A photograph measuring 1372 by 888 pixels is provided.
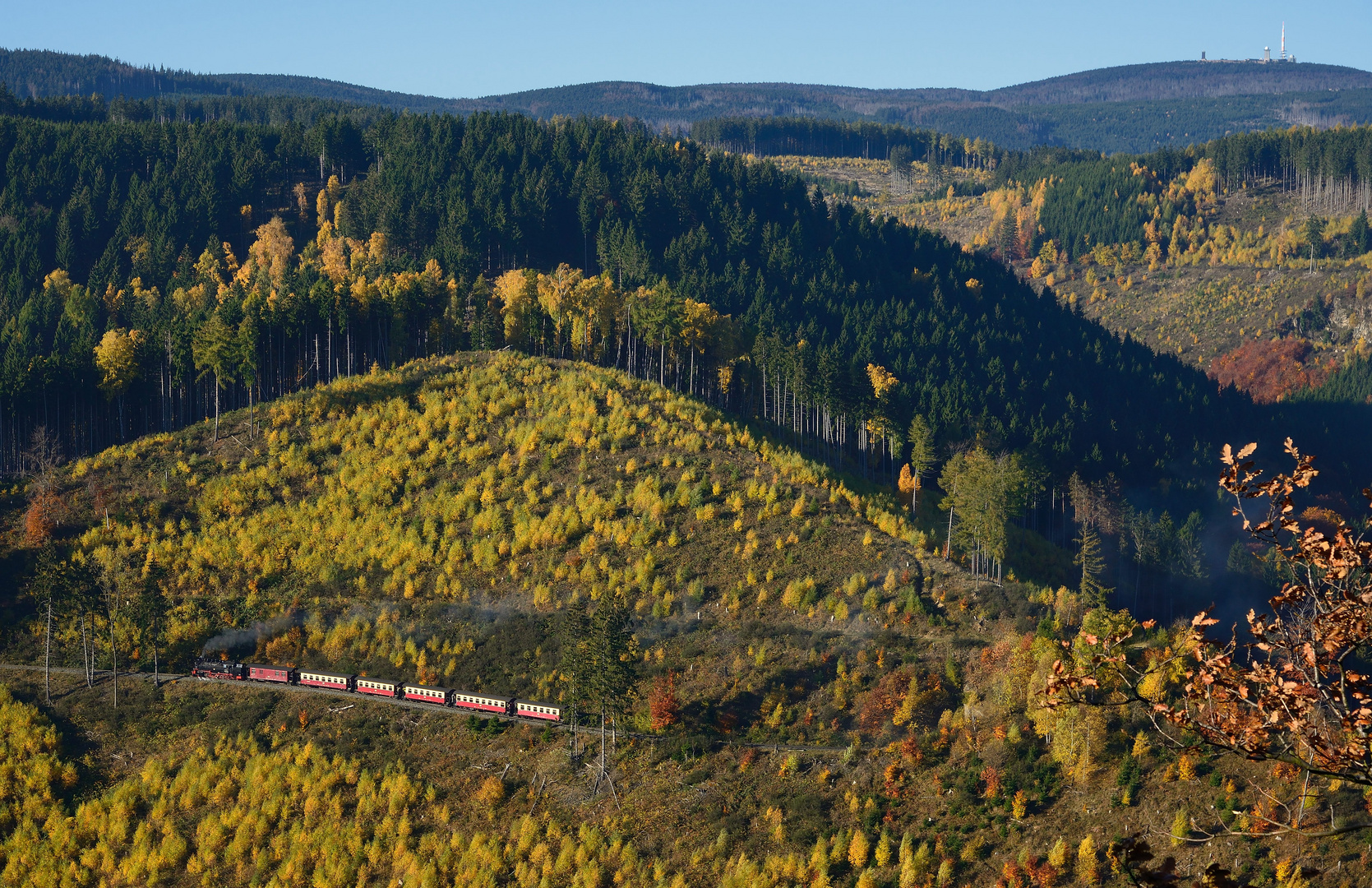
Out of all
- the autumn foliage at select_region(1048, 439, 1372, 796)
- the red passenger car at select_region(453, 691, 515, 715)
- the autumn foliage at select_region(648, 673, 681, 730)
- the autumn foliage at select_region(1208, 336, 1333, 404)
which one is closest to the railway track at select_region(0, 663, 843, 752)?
the red passenger car at select_region(453, 691, 515, 715)

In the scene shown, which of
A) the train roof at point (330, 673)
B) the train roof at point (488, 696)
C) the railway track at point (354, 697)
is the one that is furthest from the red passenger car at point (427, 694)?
the train roof at point (330, 673)

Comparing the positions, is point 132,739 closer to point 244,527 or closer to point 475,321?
point 244,527

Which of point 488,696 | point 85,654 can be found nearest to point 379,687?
point 488,696

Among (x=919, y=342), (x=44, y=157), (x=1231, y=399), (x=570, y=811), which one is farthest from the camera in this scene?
(x=44, y=157)

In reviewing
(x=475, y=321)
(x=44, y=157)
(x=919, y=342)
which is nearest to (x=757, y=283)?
(x=919, y=342)

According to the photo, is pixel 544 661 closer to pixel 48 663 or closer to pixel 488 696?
pixel 488 696

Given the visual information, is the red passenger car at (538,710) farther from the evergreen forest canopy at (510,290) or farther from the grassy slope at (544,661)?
the evergreen forest canopy at (510,290)
